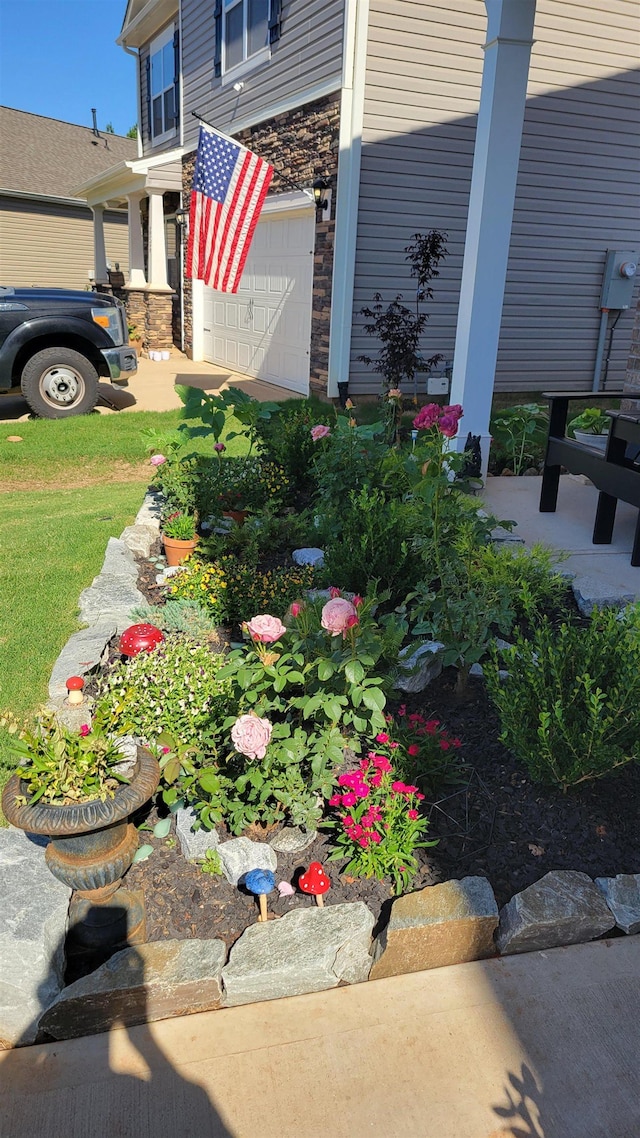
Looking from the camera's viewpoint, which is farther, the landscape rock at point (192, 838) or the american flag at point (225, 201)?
the american flag at point (225, 201)

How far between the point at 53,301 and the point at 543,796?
7.84 m

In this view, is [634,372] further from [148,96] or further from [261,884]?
[148,96]

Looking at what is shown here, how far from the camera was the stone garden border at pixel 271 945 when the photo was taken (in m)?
1.97

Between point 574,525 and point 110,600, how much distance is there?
2.89 metres

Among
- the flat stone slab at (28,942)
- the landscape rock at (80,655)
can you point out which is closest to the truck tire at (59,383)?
the landscape rock at (80,655)

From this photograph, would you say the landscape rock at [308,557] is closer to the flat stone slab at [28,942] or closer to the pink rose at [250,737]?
the pink rose at [250,737]

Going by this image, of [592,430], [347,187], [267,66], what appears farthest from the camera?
[267,66]

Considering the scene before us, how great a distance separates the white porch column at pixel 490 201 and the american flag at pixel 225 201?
413cm

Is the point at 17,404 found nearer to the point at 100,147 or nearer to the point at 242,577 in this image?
the point at 242,577

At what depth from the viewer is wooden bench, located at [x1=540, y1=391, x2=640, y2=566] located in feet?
13.4

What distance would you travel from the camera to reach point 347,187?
844 centimetres

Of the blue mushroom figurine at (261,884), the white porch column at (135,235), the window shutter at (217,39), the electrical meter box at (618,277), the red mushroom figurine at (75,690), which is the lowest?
the blue mushroom figurine at (261,884)

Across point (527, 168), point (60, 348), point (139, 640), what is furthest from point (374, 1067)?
point (527, 168)

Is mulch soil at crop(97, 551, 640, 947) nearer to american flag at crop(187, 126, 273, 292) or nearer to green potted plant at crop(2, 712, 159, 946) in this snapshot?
green potted plant at crop(2, 712, 159, 946)
